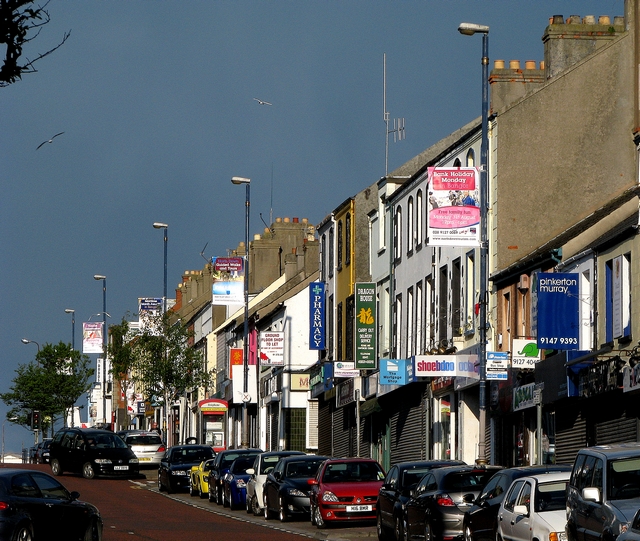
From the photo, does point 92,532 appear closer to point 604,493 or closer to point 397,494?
point 397,494

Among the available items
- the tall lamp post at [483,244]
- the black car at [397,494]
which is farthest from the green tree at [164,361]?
the black car at [397,494]

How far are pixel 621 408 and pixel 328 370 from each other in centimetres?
2513

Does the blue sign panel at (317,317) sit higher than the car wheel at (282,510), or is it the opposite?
the blue sign panel at (317,317)

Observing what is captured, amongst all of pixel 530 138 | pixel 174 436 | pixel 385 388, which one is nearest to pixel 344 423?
pixel 385 388

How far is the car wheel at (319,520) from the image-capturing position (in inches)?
1144

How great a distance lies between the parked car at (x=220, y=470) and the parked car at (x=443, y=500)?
15.6 metres

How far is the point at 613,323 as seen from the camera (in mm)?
29078

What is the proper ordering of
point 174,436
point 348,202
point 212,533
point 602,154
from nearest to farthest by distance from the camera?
point 212,533, point 602,154, point 348,202, point 174,436

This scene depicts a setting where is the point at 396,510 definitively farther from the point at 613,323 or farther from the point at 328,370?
the point at 328,370

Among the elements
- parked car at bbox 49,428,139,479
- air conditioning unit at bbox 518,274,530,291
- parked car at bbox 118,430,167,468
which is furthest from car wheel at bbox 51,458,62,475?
air conditioning unit at bbox 518,274,530,291

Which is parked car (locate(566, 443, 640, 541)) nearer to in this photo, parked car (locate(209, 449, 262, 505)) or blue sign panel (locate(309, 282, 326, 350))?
parked car (locate(209, 449, 262, 505))

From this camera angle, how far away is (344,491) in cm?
2919

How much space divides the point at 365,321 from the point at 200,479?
854 cm

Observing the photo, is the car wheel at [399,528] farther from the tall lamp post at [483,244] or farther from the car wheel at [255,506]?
the car wheel at [255,506]
